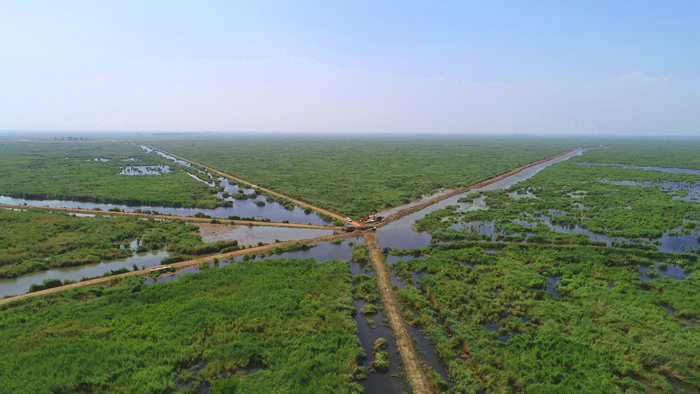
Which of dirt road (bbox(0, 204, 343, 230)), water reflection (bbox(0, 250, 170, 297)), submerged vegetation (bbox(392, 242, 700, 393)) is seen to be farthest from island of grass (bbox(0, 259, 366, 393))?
dirt road (bbox(0, 204, 343, 230))

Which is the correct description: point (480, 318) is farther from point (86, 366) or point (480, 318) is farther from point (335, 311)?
point (86, 366)

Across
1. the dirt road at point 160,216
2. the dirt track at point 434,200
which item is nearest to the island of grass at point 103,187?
the dirt road at point 160,216

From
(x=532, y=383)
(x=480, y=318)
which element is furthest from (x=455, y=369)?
(x=480, y=318)

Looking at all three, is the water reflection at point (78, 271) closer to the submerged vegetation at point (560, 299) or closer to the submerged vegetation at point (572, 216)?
the submerged vegetation at point (560, 299)

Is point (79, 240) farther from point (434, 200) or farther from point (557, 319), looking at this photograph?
point (434, 200)

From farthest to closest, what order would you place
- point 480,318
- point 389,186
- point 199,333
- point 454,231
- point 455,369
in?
point 389,186 < point 454,231 < point 480,318 < point 199,333 < point 455,369

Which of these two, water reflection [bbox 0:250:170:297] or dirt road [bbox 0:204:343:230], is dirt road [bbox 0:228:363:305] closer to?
water reflection [bbox 0:250:170:297]
